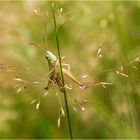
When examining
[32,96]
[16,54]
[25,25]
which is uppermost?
[25,25]

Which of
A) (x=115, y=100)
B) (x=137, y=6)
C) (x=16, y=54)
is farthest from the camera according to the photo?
(x=16, y=54)

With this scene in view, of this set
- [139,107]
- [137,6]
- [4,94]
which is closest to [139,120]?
[139,107]

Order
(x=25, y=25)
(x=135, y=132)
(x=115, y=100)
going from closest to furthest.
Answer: (x=135, y=132), (x=115, y=100), (x=25, y=25)

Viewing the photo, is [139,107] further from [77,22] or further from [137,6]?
[77,22]

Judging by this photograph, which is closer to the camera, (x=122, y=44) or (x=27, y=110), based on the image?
(x=122, y=44)

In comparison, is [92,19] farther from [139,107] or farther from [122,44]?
[139,107]

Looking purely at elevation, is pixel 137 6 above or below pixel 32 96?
above

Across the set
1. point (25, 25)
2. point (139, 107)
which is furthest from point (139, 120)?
point (25, 25)
